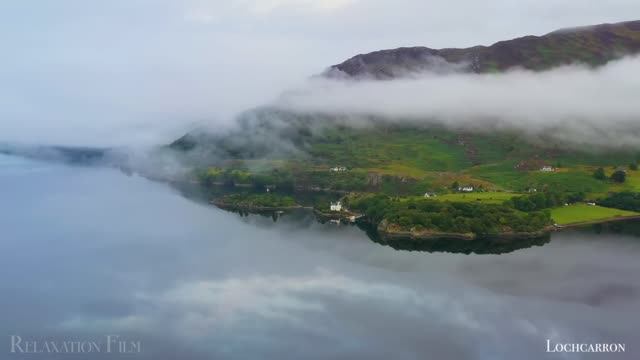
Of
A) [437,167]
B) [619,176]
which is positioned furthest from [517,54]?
[619,176]

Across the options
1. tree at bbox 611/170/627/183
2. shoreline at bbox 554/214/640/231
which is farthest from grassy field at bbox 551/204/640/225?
tree at bbox 611/170/627/183

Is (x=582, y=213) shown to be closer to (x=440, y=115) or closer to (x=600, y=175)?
(x=600, y=175)

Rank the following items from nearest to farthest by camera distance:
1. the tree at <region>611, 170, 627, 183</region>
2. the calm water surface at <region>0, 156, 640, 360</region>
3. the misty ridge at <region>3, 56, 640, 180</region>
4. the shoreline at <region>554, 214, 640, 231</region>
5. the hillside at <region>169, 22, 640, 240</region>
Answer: the calm water surface at <region>0, 156, 640, 360</region> < the hillside at <region>169, 22, 640, 240</region> < the shoreline at <region>554, 214, 640, 231</region> < the tree at <region>611, 170, 627, 183</region> < the misty ridge at <region>3, 56, 640, 180</region>

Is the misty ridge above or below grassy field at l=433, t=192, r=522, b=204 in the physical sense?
above

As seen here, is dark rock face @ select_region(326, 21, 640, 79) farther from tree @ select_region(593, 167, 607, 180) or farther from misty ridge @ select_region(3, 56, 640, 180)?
tree @ select_region(593, 167, 607, 180)

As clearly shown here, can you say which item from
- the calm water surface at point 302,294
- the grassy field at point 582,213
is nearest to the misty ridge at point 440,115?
the grassy field at point 582,213

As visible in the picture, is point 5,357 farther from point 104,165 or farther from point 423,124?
point 104,165

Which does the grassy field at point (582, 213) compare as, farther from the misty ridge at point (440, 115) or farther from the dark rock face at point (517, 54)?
the dark rock face at point (517, 54)
